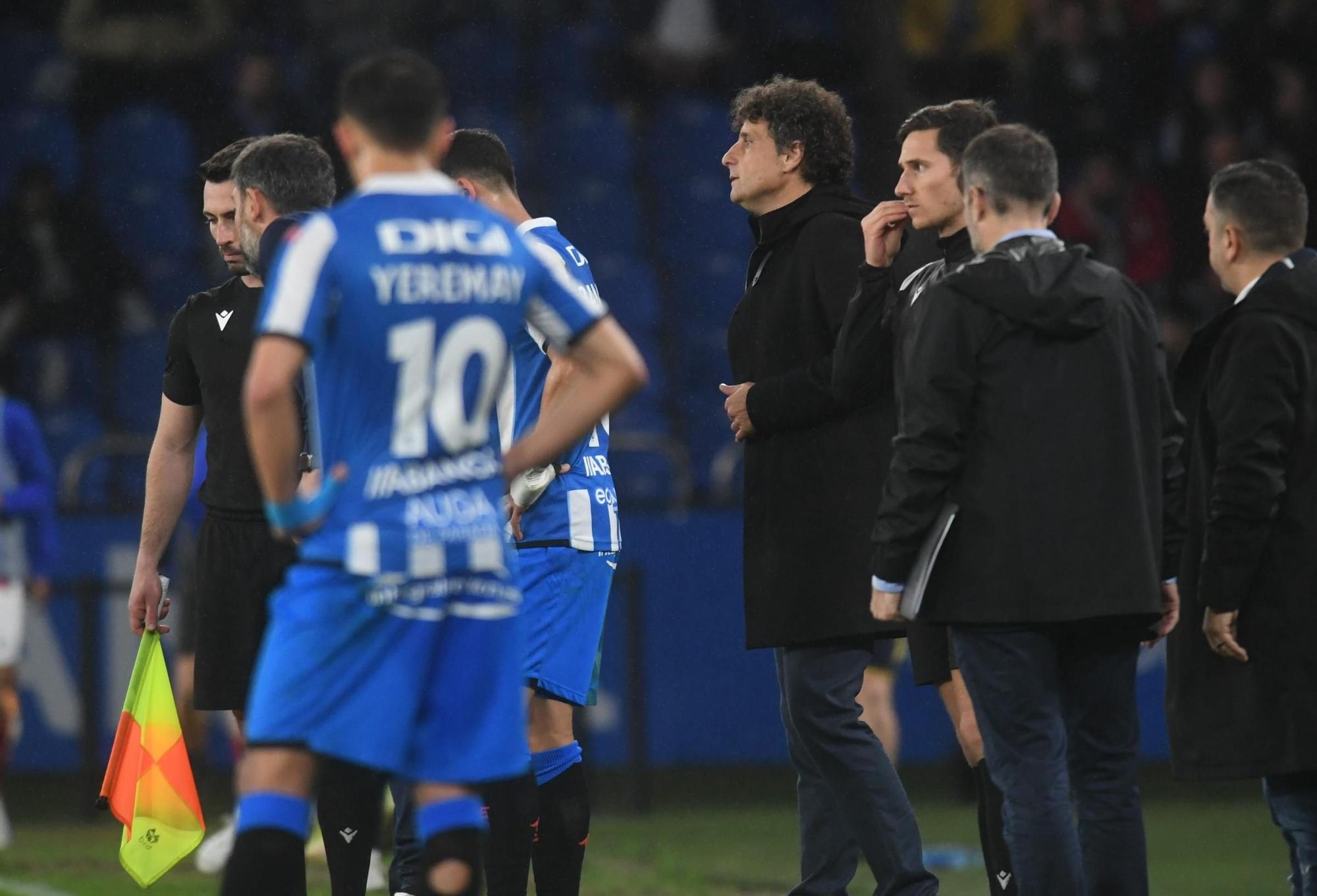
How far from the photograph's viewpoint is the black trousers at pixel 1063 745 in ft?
13.6

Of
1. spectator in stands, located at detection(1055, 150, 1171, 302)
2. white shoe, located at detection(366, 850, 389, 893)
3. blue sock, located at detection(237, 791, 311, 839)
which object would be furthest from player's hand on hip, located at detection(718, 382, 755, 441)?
spectator in stands, located at detection(1055, 150, 1171, 302)

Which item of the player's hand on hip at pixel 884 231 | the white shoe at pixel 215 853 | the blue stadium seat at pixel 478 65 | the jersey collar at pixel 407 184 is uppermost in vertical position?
the blue stadium seat at pixel 478 65

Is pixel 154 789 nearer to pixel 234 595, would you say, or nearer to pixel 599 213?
pixel 234 595

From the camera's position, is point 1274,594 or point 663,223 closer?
point 1274,594

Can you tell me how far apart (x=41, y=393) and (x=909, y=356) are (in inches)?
359

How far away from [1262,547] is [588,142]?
10.5m

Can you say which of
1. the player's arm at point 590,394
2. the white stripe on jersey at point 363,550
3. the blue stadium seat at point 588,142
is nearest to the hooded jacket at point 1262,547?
the player's arm at point 590,394

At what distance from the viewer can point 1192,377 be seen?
483 cm

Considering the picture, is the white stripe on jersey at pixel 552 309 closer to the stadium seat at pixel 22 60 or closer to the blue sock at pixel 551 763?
the blue sock at pixel 551 763

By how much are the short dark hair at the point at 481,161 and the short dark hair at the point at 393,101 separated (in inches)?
64.8

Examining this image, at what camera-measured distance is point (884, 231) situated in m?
4.67

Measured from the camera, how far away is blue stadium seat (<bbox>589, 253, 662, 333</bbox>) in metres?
13.3

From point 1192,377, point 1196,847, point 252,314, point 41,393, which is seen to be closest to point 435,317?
point 252,314

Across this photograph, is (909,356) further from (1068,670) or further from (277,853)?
(277,853)
